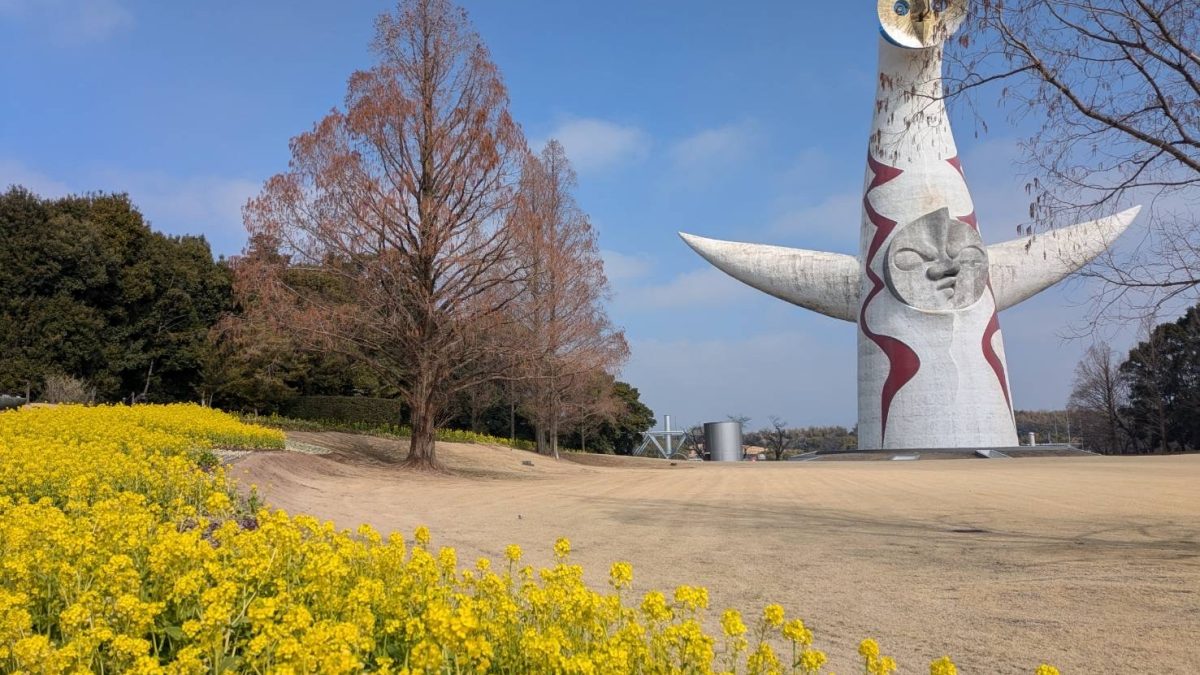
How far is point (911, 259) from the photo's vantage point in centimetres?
2828

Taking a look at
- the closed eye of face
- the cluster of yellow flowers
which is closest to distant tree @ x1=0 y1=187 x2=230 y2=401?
the closed eye of face

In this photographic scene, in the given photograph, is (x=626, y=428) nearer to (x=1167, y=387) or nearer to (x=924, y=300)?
(x=924, y=300)

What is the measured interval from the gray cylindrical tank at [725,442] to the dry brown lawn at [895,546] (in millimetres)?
23436

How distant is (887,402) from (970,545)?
2228 cm

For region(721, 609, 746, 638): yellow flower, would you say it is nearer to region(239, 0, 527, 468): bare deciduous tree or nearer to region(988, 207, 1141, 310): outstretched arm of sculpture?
region(239, 0, 527, 468): bare deciduous tree

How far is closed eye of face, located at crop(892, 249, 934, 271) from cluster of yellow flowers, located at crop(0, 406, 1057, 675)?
2593 centimetres

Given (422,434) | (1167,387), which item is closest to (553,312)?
(422,434)

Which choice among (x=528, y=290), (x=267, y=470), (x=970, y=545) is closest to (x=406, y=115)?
(x=528, y=290)

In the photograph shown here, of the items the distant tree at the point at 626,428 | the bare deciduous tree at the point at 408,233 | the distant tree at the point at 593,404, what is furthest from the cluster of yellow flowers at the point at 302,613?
the distant tree at the point at 626,428

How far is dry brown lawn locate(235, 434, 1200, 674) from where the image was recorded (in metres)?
4.58

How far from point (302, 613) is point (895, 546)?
249 inches

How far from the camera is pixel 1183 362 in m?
42.8

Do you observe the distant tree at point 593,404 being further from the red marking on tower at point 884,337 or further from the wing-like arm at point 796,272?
the red marking on tower at point 884,337

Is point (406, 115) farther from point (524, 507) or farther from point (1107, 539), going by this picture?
point (1107, 539)
